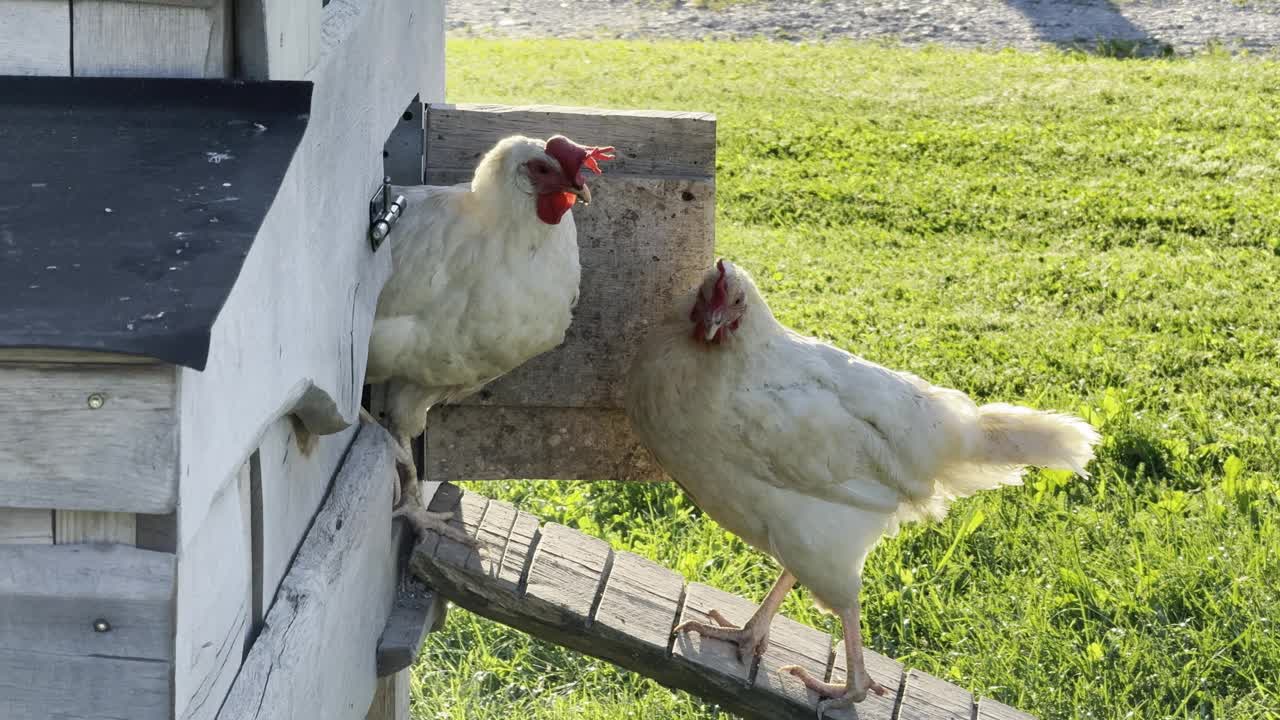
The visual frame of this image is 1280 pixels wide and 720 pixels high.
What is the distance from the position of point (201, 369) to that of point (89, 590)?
0.33m

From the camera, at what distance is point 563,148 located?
2773 millimetres

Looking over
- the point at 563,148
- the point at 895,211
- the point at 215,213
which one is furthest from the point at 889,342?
the point at 215,213

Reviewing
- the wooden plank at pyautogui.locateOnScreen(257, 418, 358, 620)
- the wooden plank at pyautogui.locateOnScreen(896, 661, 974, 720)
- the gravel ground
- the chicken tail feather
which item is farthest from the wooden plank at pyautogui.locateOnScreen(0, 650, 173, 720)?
the gravel ground

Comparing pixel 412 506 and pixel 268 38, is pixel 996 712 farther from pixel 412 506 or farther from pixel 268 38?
pixel 268 38

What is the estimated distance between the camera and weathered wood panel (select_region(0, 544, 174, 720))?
4.22 ft

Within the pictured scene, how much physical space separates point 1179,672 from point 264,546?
9.84ft

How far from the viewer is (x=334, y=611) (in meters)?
2.14

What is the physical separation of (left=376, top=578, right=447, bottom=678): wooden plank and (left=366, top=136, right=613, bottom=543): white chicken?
51 cm

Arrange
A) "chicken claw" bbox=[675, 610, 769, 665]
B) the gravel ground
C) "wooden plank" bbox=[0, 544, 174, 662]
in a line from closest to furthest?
"wooden plank" bbox=[0, 544, 174, 662], "chicken claw" bbox=[675, 610, 769, 665], the gravel ground

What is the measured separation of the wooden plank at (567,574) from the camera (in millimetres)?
2971

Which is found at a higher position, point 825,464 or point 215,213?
point 215,213

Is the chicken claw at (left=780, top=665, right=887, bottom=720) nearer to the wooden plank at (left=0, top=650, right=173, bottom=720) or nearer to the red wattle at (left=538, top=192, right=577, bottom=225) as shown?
the red wattle at (left=538, top=192, right=577, bottom=225)

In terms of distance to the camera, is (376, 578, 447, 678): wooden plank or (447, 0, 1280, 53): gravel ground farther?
(447, 0, 1280, 53): gravel ground

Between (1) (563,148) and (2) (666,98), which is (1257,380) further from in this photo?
(2) (666,98)
